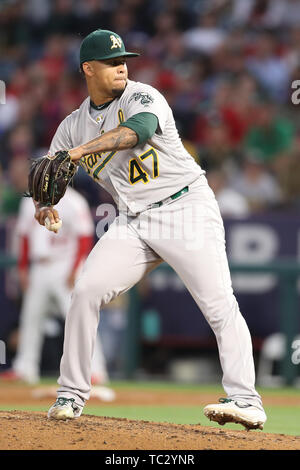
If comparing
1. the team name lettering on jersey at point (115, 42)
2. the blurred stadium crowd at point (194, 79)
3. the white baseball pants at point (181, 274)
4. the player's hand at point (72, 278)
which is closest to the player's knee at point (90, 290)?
the white baseball pants at point (181, 274)

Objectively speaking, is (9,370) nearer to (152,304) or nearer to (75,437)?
(152,304)

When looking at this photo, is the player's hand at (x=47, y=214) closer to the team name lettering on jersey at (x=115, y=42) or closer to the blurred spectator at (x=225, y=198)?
the team name lettering on jersey at (x=115, y=42)

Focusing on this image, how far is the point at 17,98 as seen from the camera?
38.3 feet

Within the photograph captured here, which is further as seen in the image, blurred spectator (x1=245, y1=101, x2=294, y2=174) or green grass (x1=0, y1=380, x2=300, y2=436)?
blurred spectator (x1=245, y1=101, x2=294, y2=174)

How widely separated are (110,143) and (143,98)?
41 cm

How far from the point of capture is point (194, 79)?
37.2 ft

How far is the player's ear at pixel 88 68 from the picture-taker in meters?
4.63

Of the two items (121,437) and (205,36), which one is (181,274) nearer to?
(121,437)

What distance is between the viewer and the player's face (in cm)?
461

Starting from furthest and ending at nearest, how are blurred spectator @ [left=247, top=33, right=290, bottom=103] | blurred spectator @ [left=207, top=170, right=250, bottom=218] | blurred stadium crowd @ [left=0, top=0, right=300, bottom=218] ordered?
blurred spectator @ [left=247, top=33, right=290, bottom=103] → blurred stadium crowd @ [left=0, top=0, right=300, bottom=218] → blurred spectator @ [left=207, top=170, right=250, bottom=218]

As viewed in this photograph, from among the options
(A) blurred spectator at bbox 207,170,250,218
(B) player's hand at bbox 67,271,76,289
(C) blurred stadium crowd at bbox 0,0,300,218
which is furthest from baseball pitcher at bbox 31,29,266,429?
(C) blurred stadium crowd at bbox 0,0,300,218

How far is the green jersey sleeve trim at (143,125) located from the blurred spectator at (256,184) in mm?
5199

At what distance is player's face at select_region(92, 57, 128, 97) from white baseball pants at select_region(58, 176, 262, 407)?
633mm

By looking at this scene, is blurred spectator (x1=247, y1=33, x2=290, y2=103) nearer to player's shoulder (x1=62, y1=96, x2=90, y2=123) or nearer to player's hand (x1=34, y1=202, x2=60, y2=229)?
player's shoulder (x1=62, y1=96, x2=90, y2=123)
